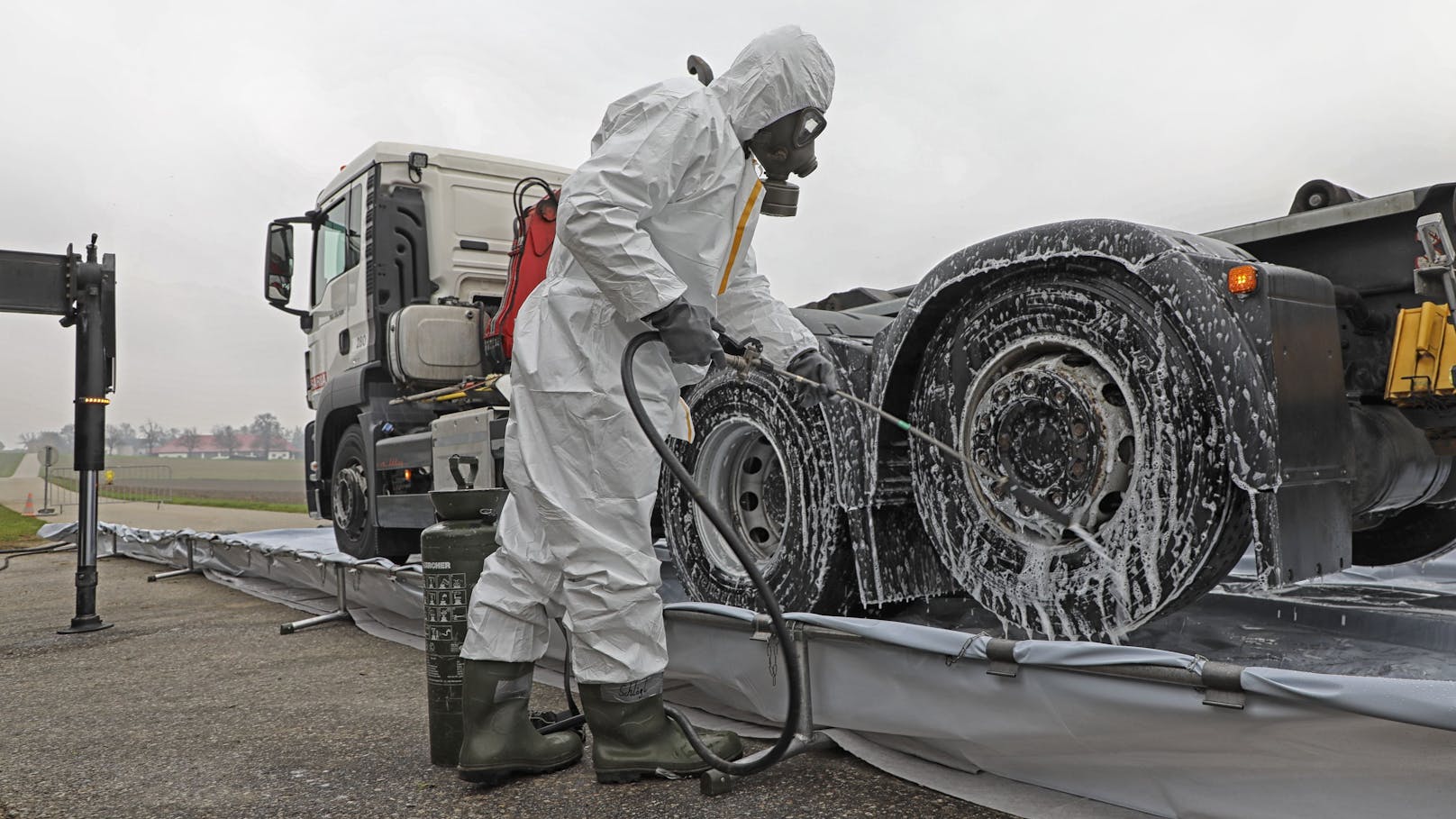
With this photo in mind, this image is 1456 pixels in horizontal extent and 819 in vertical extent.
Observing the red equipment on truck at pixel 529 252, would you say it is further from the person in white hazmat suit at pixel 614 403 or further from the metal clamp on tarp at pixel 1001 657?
the metal clamp on tarp at pixel 1001 657

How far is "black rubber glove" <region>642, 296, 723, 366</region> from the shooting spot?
2402mm

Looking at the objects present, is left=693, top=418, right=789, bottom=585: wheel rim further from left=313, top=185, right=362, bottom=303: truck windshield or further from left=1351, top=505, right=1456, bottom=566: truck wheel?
left=313, top=185, right=362, bottom=303: truck windshield

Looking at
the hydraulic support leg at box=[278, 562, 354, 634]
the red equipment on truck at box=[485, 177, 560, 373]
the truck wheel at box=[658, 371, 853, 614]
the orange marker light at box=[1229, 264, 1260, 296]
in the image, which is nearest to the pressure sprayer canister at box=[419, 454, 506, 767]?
the truck wheel at box=[658, 371, 853, 614]

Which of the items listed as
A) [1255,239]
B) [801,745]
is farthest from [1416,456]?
[801,745]

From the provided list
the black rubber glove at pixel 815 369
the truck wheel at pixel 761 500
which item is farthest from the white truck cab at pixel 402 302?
the black rubber glove at pixel 815 369

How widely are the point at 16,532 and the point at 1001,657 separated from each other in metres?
14.8

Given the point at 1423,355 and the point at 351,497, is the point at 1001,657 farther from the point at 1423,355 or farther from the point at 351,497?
the point at 351,497

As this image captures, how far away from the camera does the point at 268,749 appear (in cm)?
296

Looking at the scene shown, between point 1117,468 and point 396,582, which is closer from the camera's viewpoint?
point 1117,468

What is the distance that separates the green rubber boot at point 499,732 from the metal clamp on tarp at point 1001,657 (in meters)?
1.14

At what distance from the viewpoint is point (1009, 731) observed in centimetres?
217

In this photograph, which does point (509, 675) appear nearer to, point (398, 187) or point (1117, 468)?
point (1117, 468)

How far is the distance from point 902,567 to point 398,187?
4589mm

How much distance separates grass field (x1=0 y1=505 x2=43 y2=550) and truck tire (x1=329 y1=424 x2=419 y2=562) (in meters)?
6.55
